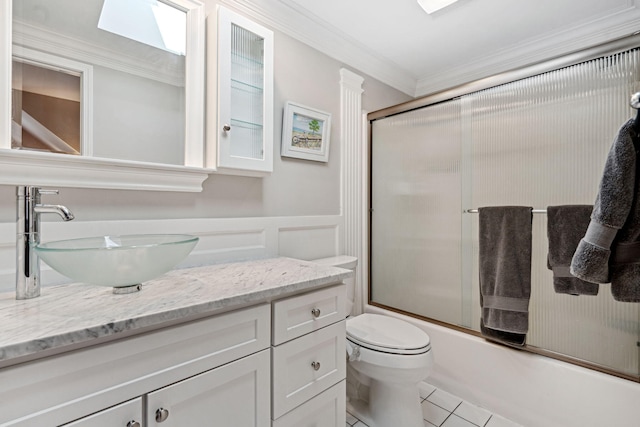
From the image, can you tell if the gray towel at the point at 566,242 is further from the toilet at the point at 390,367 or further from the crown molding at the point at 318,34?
the crown molding at the point at 318,34

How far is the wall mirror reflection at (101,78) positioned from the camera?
3.32 feet

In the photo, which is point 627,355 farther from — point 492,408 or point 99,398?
point 99,398

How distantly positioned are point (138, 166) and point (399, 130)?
5.36ft

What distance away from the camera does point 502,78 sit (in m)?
1.59

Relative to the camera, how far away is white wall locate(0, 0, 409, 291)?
1.10 metres

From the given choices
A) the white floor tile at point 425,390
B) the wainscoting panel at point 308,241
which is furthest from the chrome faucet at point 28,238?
the white floor tile at point 425,390

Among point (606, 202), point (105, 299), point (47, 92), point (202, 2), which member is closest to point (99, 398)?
point (105, 299)

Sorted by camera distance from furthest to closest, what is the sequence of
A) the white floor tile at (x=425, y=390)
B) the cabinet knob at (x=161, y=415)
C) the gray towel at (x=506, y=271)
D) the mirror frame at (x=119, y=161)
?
the white floor tile at (x=425, y=390), the gray towel at (x=506, y=271), the mirror frame at (x=119, y=161), the cabinet knob at (x=161, y=415)

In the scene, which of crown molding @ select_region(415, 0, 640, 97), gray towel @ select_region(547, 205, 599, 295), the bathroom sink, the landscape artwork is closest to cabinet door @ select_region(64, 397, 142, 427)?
the bathroom sink

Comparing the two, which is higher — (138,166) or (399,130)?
(399,130)

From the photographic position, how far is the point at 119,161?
1.14 m

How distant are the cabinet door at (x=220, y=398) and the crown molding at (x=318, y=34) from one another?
Result: 160 cm

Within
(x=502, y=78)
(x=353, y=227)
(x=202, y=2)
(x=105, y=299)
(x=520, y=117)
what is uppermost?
(x=202, y=2)

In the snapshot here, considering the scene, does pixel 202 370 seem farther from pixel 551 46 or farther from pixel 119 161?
pixel 551 46
